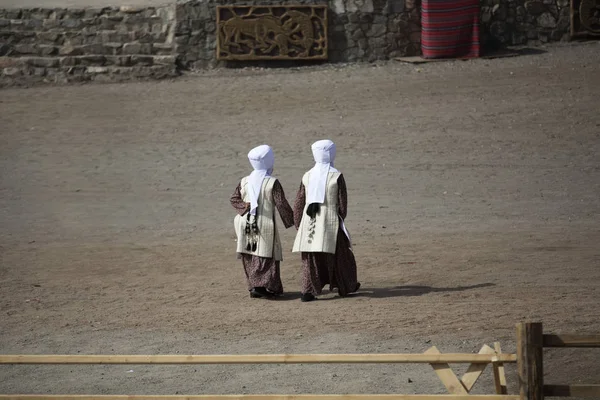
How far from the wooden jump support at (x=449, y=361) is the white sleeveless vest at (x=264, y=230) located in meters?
3.55

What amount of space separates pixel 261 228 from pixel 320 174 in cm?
72

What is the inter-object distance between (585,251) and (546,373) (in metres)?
3.86

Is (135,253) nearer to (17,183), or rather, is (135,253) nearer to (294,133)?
(17,183)

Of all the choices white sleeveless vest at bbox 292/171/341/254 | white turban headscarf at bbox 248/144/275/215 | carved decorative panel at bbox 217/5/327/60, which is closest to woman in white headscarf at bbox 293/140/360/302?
white sleeveless vest at bbox 292/171/341/254

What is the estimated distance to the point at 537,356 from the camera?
5.23m

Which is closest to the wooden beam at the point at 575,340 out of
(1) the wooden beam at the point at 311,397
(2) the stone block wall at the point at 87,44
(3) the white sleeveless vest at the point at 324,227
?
(1) the wooden beam at the point at 311,397

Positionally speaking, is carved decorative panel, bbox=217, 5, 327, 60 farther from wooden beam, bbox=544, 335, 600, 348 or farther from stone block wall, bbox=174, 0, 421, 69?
wooden beam, bbox=544, 335, 600, 348

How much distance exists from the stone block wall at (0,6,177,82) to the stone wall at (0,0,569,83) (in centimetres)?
2

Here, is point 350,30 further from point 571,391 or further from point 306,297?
point 571,391

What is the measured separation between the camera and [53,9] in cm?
1883

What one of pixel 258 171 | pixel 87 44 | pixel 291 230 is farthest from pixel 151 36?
pixel 258 171

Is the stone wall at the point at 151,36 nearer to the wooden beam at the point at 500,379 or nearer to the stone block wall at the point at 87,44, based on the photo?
the stone block wall at the point at 87,44

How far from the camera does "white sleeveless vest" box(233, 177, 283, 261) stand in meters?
9.11

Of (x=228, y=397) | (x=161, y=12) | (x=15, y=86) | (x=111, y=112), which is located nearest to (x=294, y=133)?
(x=111, y=112)
